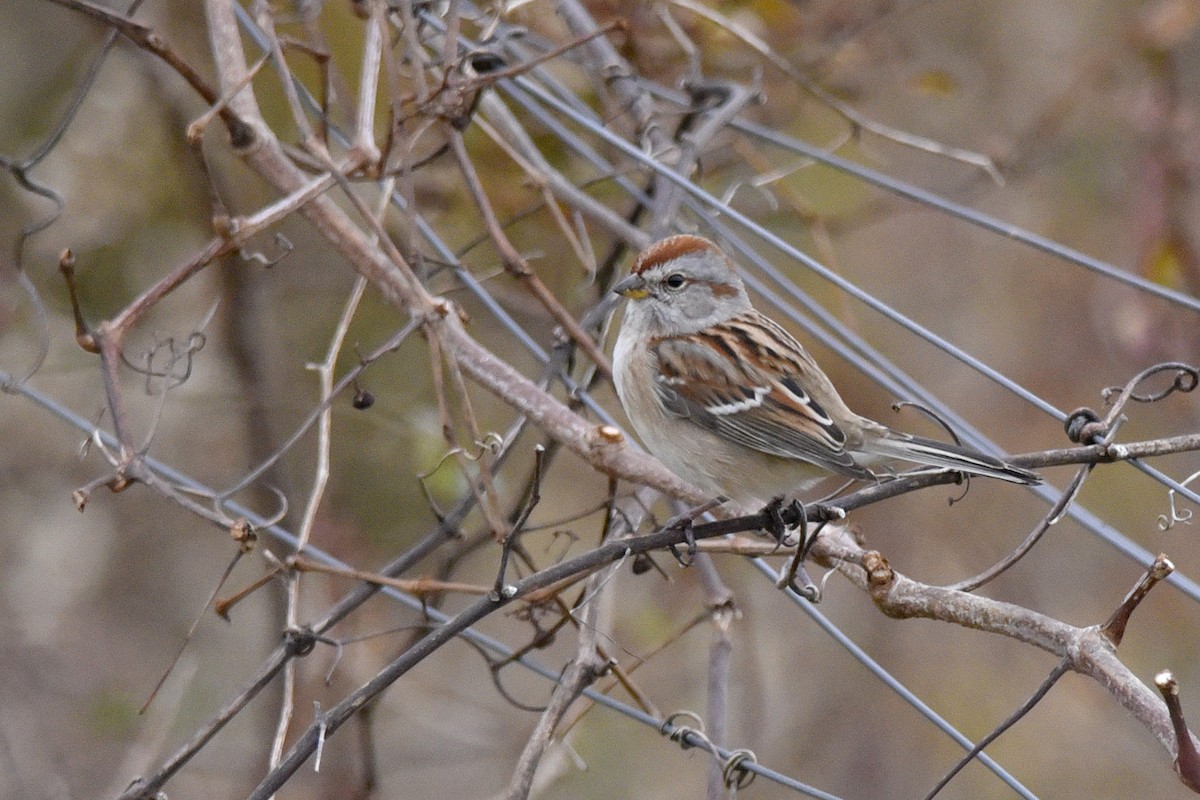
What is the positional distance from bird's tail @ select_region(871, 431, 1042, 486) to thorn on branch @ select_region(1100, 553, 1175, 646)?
341 millimetres

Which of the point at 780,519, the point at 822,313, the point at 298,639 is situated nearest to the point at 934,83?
the point at 822,313

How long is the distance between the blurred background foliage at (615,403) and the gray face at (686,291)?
0.77 ft

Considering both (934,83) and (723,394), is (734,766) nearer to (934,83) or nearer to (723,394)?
(723,394)

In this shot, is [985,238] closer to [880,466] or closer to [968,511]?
[968,511]

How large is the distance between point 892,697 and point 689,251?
3.64 meters

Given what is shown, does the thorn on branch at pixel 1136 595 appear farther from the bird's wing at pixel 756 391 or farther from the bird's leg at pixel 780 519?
the bird's wing at pixel 756 391

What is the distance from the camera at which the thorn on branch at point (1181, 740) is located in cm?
145

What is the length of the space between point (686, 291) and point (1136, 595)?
154 centimetres

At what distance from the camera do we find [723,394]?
9.26 ft

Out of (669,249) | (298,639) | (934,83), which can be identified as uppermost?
(934,83)

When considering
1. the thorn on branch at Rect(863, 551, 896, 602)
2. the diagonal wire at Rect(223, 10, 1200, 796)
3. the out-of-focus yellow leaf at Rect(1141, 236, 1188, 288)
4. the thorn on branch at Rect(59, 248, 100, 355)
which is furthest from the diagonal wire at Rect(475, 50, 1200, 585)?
the out-of-focus yellow leaf at Rect(1141, 236, 1188, 288)

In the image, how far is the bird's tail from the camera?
2029mm

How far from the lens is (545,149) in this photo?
4.02 m

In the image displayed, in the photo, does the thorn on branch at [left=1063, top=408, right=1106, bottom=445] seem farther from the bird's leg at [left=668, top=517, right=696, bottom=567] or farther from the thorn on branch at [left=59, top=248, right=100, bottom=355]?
the thorn on branch at [left=59, top=248, right=100, bottom=355]
